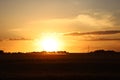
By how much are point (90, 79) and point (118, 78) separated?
3823 mm

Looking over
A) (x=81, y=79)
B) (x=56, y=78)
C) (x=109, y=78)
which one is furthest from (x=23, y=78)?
(x=109, y=78)

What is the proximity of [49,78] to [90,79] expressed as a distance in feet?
16.9

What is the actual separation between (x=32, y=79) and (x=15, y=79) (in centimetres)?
211

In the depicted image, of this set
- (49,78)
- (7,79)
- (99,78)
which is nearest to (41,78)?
(49,78)

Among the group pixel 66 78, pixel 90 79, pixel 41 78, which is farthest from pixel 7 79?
pixel 90 79

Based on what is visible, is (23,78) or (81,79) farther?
(23,78)

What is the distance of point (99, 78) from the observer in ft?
141

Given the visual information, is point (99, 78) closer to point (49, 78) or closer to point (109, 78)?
point (109, 78)

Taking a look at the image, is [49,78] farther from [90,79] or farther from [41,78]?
[90,79]

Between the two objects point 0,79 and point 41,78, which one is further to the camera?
point 41,78

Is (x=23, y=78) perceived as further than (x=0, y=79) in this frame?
Yes

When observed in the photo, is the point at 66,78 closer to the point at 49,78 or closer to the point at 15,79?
the point at 49,78

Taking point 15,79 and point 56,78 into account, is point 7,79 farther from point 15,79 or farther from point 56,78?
point 56,78

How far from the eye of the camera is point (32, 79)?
43312 mm
